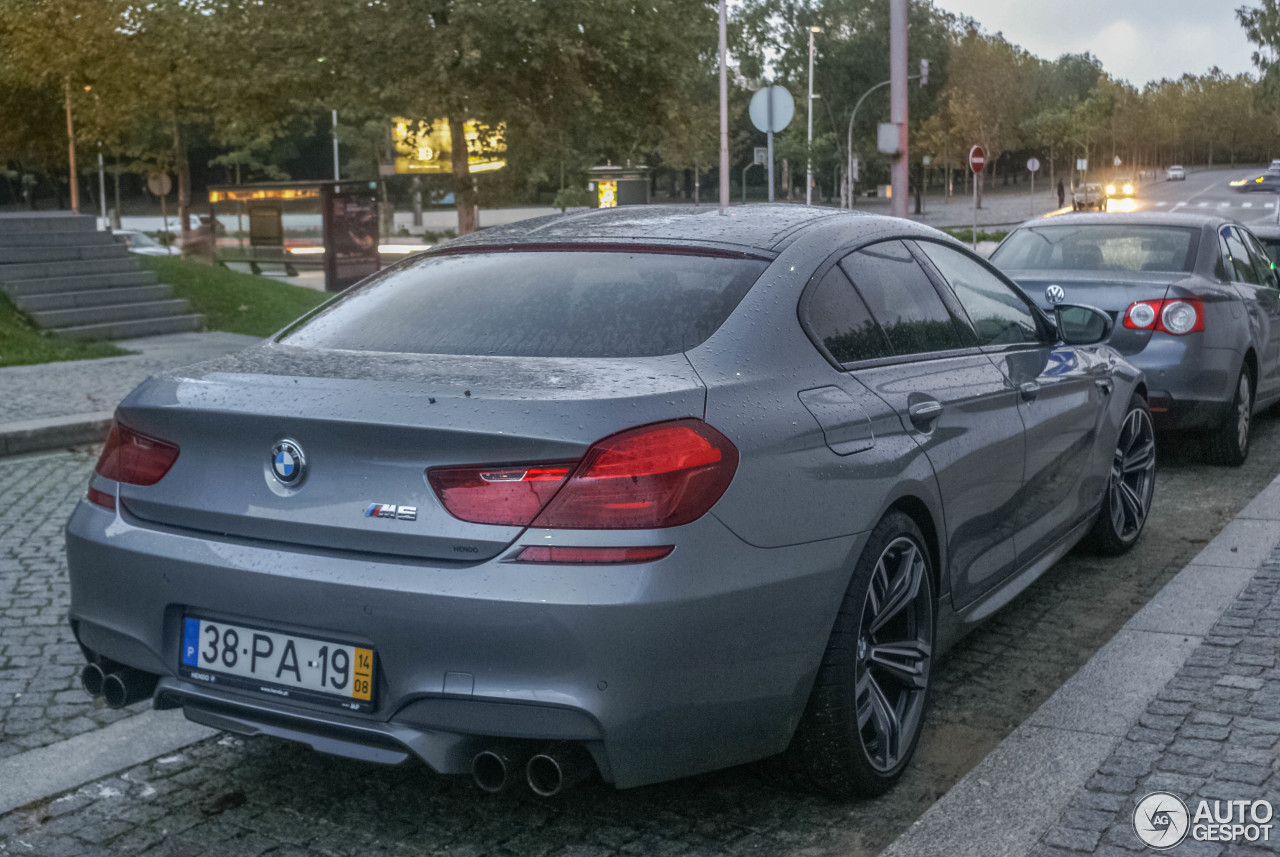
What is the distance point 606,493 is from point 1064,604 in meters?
3.17

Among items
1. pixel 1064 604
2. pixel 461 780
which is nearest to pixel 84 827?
pixel 461 780

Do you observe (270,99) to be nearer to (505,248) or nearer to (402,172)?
(505,248)

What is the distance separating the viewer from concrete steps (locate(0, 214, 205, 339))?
15.7m

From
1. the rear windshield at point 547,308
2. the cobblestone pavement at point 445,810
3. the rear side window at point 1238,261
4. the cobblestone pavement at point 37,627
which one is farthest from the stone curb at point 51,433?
the rear side window at point 1238,261

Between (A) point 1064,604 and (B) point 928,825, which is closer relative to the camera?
(B) point 928,825

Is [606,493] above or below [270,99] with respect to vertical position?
below

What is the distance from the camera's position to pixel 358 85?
22.0 m

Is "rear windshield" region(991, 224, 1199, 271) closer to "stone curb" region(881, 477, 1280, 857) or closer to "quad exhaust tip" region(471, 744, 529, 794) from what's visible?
"stone curb" region(881, 477, 1280, 857)

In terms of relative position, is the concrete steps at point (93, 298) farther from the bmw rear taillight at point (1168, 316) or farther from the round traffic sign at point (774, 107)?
the bmw rear taillight at point (1168, 316)

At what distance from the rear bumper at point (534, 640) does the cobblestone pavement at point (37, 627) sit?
3.80 ft

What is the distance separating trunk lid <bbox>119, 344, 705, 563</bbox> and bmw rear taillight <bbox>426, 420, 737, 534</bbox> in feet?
0.08

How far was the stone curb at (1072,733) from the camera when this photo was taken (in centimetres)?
324

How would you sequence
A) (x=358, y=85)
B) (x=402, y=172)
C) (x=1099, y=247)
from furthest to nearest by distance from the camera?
(x=402, y=172), (x=358, y=85), (x=1099, y=247)

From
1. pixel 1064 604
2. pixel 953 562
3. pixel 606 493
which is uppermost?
pixel 606 493
